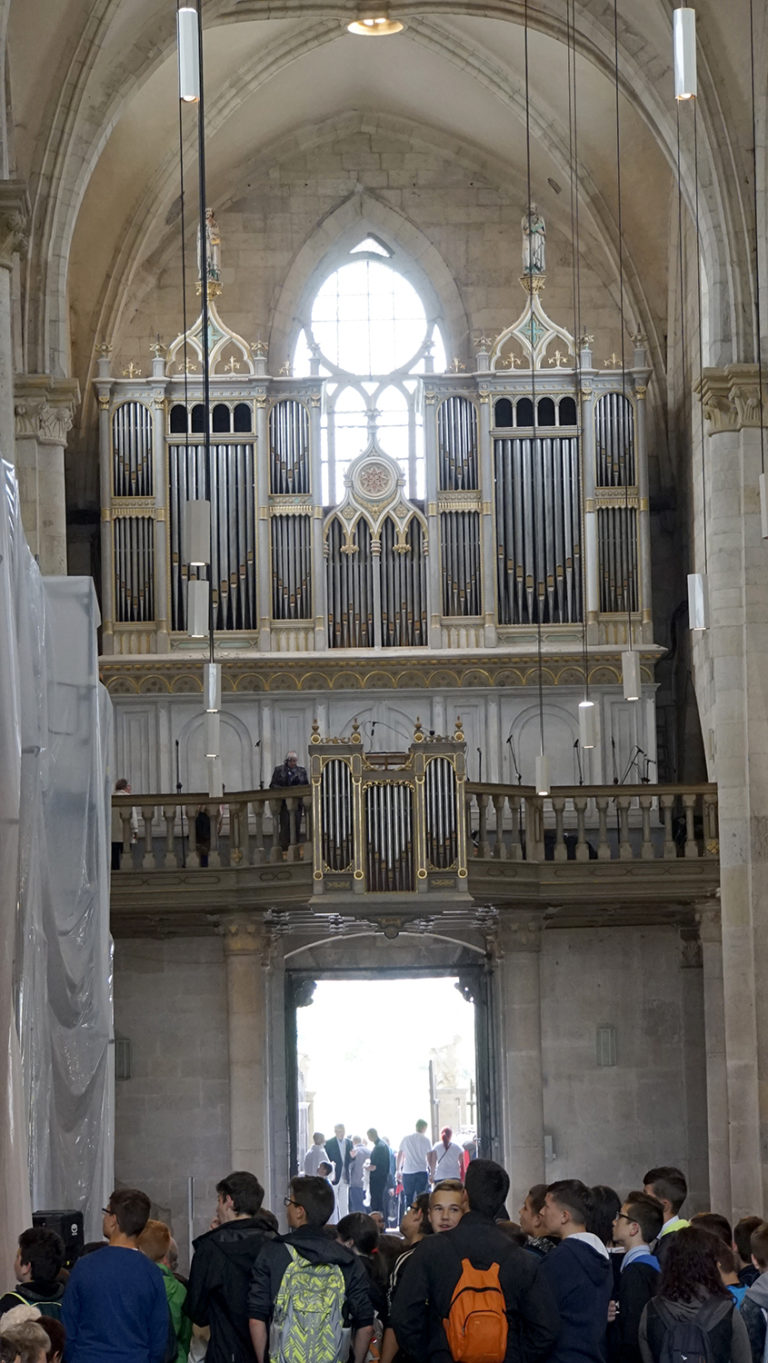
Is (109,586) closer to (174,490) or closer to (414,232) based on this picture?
(174,490)

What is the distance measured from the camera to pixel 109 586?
85.8 feet

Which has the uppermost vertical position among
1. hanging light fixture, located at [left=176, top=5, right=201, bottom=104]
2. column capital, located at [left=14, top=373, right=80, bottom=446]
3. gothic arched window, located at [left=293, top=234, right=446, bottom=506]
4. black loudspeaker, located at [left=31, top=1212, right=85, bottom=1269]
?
gothic arched window, located at [left=293, top=234, right=446, bottom=506]

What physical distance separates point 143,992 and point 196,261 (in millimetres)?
9444

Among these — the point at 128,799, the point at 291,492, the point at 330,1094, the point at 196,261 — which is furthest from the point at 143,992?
the point at 196,261

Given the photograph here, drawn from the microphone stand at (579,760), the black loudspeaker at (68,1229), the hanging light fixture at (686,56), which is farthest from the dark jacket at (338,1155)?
the black loudspeaker at (68,1229)

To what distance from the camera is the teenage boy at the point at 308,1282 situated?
8.27 metres

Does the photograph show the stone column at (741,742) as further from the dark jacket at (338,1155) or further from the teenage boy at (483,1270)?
the teenage boy at (483,1270)

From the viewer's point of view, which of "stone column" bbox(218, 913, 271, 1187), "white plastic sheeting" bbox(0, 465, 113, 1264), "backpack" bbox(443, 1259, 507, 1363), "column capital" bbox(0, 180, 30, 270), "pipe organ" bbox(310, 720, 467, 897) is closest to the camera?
"backpack" bbox(443, 1259, 507, 1363)

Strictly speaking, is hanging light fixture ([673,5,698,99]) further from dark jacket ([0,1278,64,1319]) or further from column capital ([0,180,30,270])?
dark jacket ([0,1278,64,1319])

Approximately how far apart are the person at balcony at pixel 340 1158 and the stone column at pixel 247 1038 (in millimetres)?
1847

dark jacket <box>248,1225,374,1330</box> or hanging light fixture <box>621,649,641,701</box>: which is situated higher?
hanging light fixture <box>621,649,641,701</box>

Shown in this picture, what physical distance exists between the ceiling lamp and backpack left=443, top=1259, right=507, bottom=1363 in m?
19.6

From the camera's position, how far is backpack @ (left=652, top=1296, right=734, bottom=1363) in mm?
7492

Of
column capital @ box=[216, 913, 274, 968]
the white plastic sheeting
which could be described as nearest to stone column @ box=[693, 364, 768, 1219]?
column capital @ box=[216, 913, 274, 968]
